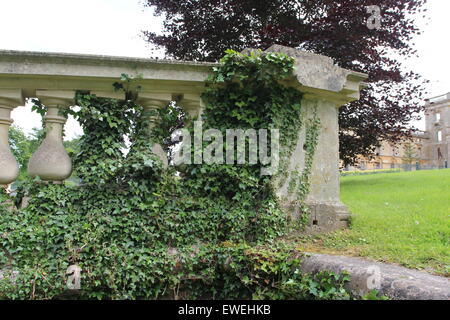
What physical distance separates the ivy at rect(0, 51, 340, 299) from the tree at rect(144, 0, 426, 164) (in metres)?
5.64

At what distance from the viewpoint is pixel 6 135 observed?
131 inches

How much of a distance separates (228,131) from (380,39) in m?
7.60

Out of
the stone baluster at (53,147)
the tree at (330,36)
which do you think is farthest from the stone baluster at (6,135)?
the tree at (330,36)

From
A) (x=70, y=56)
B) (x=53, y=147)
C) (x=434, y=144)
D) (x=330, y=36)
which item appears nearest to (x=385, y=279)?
(x=53, y=147)

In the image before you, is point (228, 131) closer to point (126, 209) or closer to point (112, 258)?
point (126, 209)

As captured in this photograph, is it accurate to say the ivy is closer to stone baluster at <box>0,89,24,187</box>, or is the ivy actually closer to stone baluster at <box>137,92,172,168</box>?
stone baluster at <box>137,92,172,168</box>

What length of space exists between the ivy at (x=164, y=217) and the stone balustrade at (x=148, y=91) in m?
0.13

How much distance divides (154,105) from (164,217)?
1.29 metres

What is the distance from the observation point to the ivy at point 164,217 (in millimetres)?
3115

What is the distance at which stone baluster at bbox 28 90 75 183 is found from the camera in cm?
334

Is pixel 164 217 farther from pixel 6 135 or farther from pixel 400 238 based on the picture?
pixel 400 238

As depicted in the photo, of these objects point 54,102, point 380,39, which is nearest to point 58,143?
point 54,102
